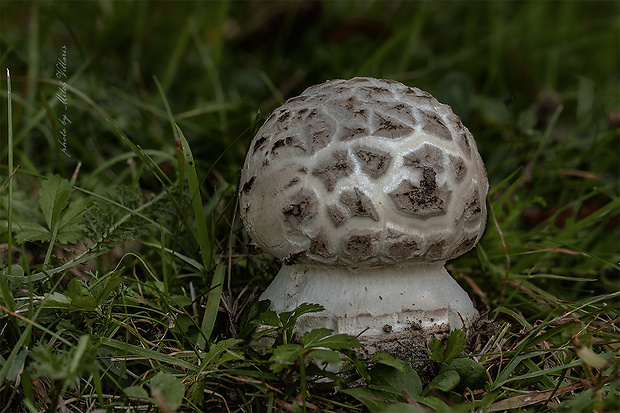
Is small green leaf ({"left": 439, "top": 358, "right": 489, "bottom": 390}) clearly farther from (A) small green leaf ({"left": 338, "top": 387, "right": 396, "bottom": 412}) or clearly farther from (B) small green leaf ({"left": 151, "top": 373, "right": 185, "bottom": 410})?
(B) small green leaf ({"left": 151, "top": 373, "right": 185, "bottom": 410})

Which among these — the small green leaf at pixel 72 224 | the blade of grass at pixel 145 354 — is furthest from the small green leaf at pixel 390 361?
the small green leaf at pixel 72 224

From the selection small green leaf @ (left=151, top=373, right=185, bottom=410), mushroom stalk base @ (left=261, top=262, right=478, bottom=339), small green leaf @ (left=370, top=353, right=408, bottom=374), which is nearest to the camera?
small green leaf @ (left=151, top=373, right=185, bottom=410)

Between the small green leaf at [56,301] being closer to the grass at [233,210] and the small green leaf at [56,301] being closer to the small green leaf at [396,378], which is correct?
the grass at [233,210]

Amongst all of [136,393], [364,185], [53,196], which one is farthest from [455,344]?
[53,196]

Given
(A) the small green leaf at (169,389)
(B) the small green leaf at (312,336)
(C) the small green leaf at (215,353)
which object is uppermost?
(A) the small green leaf at (169,389)

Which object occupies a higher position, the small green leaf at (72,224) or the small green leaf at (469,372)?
the small green leaf at (72,224)

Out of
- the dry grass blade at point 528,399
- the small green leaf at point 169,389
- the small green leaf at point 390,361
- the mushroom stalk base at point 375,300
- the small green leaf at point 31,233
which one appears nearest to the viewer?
the small green leaf at point 169,389

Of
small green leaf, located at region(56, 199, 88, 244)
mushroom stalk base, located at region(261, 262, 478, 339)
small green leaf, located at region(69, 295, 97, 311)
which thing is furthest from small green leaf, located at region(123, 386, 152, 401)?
small green leaf, located at region(56, 199, 88, 244)
